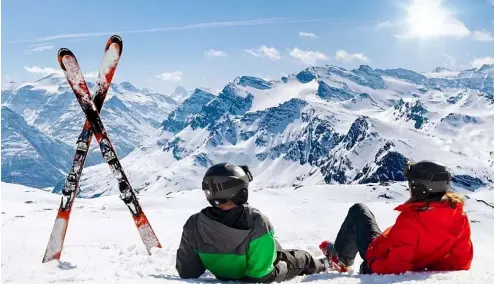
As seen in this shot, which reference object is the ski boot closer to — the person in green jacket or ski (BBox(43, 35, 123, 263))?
the person in green jacket

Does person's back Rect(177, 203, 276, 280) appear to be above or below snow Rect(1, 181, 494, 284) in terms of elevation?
above

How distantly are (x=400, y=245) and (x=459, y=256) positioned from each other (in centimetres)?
122

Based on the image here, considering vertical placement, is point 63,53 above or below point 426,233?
above

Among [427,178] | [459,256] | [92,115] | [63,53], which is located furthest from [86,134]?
[459,256]

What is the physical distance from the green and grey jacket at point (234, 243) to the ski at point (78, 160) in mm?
5687

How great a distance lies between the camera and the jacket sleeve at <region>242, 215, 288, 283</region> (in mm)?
7500

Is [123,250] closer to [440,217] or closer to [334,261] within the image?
[334,261]

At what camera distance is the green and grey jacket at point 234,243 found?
7.50 m

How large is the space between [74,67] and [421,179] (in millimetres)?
9413

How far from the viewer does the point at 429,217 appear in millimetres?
7418

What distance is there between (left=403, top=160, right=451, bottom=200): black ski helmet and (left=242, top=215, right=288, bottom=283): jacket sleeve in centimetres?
231

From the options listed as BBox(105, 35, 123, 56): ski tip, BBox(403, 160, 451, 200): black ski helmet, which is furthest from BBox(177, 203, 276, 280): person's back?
BBox(105, 35, 123, 56): ski tip

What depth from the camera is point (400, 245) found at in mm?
7465

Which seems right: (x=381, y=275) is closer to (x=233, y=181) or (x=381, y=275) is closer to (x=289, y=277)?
(x=289, y=277)
